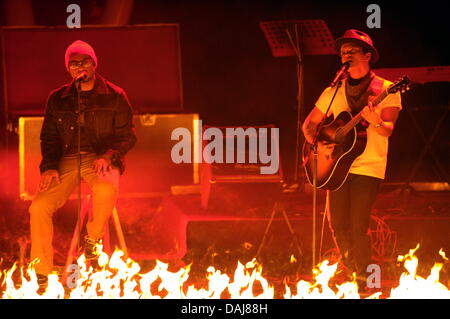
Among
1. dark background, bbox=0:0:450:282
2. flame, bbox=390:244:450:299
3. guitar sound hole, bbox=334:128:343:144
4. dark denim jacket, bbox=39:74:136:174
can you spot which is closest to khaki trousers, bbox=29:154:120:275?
dark denim jacket, bbox=39:74:136:174

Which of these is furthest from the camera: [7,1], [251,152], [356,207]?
[7,1]

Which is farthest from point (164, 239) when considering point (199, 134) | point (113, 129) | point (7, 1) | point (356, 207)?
point (7, 1)

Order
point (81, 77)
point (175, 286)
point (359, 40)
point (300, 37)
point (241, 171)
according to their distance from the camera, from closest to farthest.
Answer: point (175, 286) < point (81, 77) < point (359, 40) < point (300, 37) < point (241, 171)

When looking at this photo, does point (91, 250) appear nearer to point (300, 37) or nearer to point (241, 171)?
point (241, 171)

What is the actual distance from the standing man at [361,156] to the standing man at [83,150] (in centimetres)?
167

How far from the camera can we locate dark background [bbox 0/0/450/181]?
8.82 meters

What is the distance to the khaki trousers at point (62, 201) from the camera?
21.8ft

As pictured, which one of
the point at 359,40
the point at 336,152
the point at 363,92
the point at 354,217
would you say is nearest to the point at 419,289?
the point at 354,217

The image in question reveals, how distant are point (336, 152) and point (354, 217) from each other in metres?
0.51

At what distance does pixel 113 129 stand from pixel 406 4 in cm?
349

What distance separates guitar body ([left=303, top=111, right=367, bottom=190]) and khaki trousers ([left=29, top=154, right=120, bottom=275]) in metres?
1.57

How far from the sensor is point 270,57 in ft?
29.7

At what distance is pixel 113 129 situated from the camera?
6.96 meters
